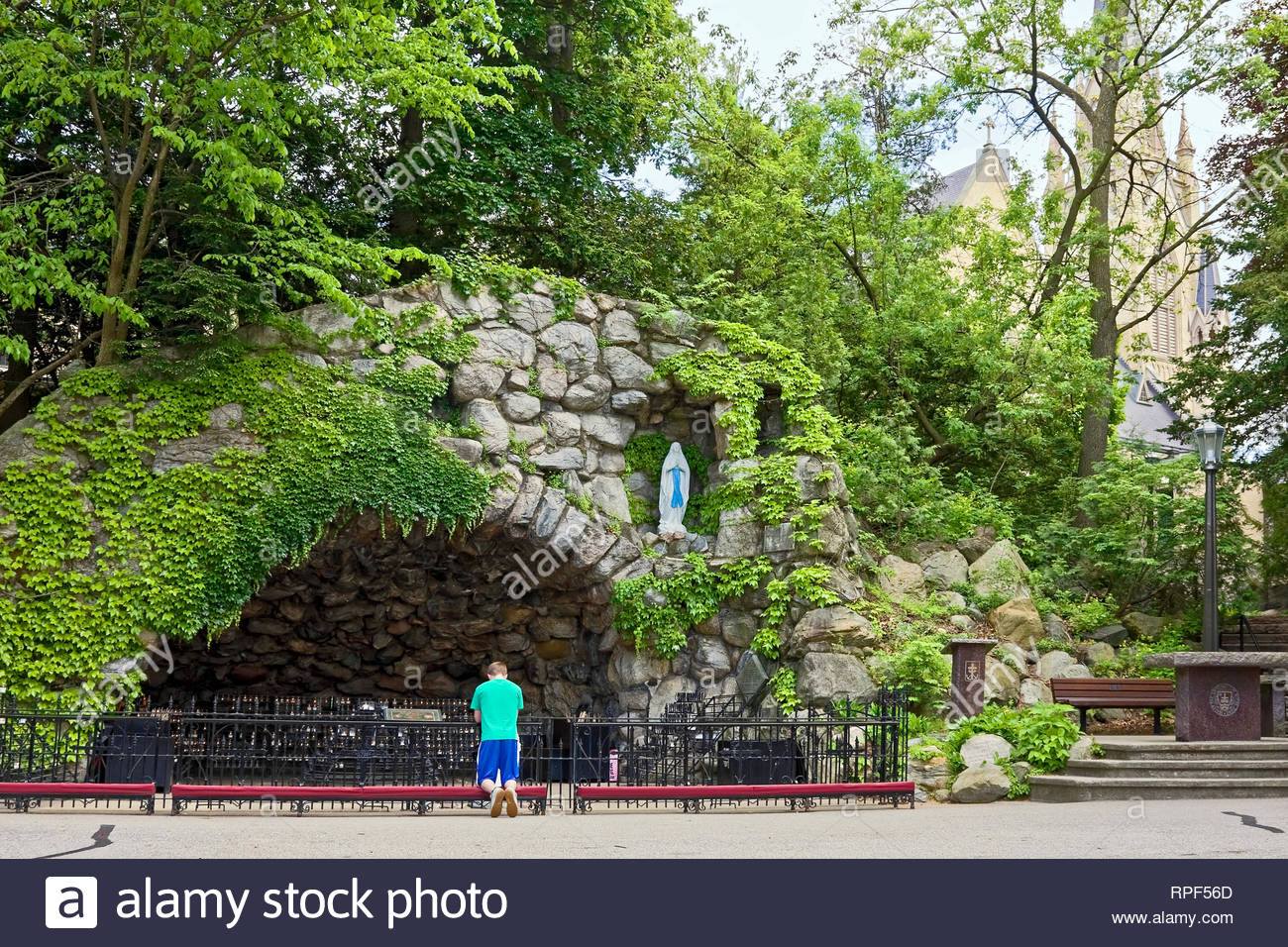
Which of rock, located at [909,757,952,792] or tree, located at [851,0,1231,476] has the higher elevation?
tree, located at [851,0,1231,476]

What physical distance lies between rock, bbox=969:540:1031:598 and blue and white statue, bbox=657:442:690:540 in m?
4.51

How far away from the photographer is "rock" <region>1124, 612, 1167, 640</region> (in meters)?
17.0

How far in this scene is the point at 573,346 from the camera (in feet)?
52.1

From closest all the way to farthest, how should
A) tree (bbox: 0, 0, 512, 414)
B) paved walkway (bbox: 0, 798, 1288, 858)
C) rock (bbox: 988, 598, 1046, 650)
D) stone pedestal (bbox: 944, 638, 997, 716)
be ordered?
paved walkway (bbox: 0, 798, 1288, 858) < tree (bbox: 0, 0, 512, 414) < stone pedestal (bbox: 944, 638, 997, 716) < rock (bbox: 988, 598, 1046, 650)

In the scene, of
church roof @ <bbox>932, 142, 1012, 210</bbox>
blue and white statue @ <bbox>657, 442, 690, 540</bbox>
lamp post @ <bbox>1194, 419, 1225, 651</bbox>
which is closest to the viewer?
lamp post @ <bbox>1194, 419, 1225, 651</bbox>

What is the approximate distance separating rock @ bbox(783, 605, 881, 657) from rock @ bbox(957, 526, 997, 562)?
10.8ft

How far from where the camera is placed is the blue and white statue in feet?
52.6

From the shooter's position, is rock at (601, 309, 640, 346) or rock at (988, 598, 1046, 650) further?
rock at (601, 309, 640, 346)

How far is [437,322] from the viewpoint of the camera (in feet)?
49.0

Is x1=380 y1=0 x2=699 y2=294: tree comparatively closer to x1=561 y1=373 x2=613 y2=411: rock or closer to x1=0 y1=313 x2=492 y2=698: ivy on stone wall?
x1=561 y1=373 x2=613 y2=411: rock

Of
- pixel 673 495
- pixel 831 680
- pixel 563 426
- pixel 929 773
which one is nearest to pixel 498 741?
pixel 929 773

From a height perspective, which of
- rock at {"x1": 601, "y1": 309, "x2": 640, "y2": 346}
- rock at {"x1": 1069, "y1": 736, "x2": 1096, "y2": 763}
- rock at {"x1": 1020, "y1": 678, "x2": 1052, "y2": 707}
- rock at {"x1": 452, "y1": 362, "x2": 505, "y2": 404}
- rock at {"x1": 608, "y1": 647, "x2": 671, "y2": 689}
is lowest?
rock at {"x1": 1069, "y1": 736, "x2": 1096, "y2": 763}

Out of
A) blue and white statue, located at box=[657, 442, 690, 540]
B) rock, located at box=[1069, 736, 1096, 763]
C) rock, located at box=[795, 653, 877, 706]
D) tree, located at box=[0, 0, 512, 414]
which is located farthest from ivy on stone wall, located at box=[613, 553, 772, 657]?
tree, located at box=[0, 0, 512, 414]

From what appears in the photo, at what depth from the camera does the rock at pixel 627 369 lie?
16.1 metres
